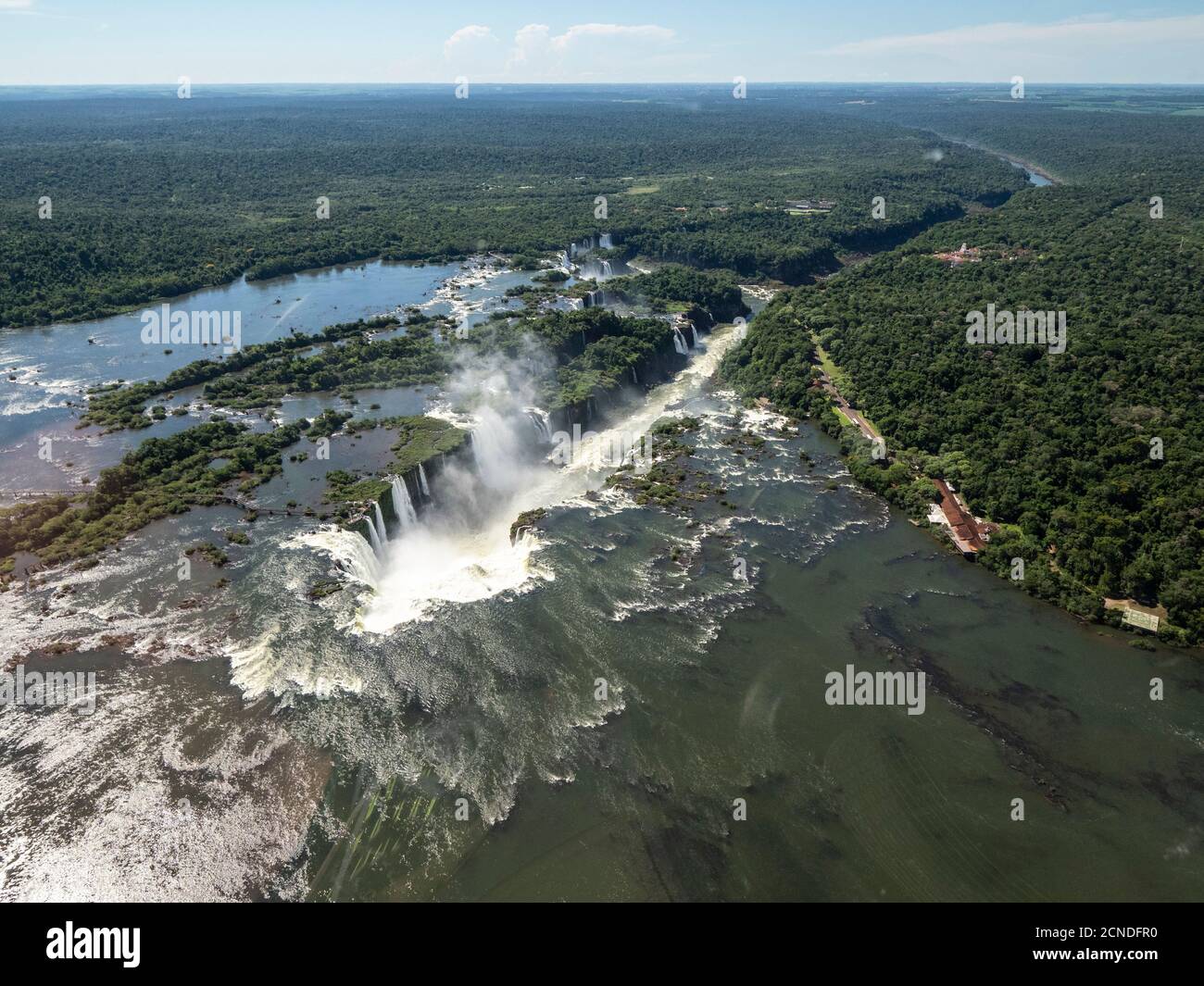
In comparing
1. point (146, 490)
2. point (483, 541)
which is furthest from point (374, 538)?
point (146, 490)

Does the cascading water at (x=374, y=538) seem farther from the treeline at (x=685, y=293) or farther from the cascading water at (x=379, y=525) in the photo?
the treeline at (x=685, y=293)

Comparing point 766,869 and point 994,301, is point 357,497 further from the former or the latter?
point 994,301

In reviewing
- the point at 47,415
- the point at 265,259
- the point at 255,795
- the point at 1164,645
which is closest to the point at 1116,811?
the point at 1164,645

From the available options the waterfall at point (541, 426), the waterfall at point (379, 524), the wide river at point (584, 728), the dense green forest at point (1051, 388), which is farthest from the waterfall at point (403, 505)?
the dense green forest at point (1051, 388)

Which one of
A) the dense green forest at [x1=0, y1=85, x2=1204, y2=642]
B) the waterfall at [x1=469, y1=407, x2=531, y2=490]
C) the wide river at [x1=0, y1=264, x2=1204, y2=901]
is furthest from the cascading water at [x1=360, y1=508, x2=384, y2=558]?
the dense green forest at [x1=0, y1=85, x2=1204, y2=642]

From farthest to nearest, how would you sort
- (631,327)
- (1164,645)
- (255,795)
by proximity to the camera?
(631,327) < (1164,645) < (255,795)

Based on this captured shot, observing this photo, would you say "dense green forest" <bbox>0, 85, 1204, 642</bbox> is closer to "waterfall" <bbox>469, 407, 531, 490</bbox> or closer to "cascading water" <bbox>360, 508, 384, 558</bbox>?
"waterfall" <bbox>469, 407, 531, 490</bbox>
